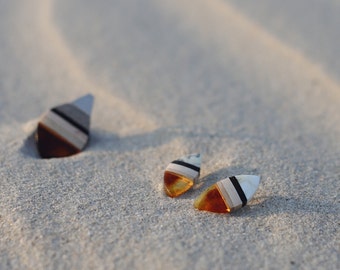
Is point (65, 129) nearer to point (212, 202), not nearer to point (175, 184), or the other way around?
point (175, 184)

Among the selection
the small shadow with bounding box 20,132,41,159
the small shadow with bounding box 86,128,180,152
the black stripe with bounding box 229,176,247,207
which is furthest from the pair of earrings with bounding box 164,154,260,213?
the small shadow with bounding box 20,132,41,159

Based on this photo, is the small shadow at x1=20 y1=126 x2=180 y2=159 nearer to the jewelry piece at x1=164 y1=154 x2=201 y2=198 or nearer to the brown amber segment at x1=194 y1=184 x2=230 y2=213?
the jewelry piece at x1=164 y1=154 x2=201 y2=198

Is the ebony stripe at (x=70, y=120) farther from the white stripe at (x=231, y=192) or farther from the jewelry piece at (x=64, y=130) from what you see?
the white stripe at (x=231, y=192)

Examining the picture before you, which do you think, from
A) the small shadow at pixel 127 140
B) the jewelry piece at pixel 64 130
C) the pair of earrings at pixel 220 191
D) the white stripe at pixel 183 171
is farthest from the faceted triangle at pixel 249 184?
the jewelry piece at pixel 64 130

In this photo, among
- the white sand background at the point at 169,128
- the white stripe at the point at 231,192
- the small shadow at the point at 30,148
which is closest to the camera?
the white sand background at the point at 169,128

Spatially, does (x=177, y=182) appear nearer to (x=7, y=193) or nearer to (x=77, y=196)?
(x=77, y=196)
